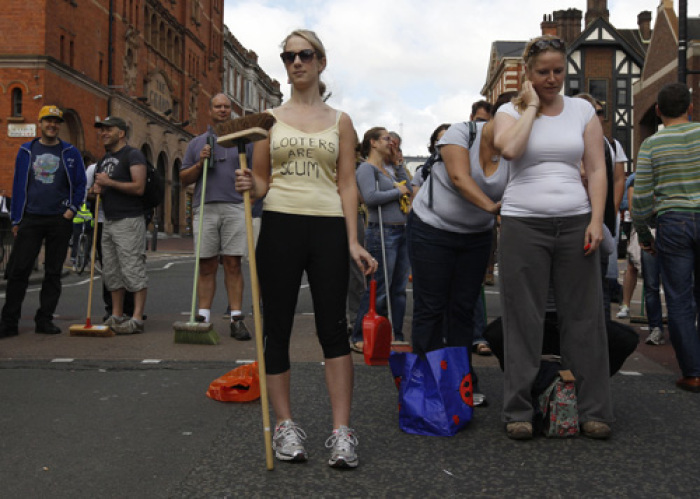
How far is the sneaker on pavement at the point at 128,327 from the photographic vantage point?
7254 mm

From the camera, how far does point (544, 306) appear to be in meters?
4.02

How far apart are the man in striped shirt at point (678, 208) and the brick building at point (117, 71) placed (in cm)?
1831

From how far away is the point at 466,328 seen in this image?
4.53 m

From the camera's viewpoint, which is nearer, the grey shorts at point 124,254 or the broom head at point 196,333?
the broom head at point 196,333

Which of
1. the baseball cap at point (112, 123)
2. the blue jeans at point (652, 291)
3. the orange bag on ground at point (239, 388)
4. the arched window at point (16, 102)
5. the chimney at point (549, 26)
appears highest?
the chimney at point (549, 26)

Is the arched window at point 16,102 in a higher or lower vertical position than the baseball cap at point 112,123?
higher

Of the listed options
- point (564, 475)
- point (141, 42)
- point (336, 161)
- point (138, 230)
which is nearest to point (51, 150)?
point (138, 230)

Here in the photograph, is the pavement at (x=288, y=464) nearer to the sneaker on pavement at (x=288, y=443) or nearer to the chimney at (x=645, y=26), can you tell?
the sneaker on pavement at (x=288, y=443)

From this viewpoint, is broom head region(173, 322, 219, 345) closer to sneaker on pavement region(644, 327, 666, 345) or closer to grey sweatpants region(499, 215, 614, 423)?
grey sweatpants region(499, 215, 614, 423)

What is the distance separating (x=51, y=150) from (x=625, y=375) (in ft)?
17.8

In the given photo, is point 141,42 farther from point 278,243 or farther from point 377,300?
point 278,243

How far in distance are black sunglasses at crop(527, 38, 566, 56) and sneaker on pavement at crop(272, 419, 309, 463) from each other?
7.08ft

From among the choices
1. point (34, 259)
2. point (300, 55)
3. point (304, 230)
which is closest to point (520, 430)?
point (304, 230)

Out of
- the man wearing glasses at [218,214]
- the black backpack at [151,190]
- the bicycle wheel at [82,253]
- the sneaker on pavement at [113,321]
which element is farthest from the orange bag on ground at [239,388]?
the bicycle wheel at [82,253]
